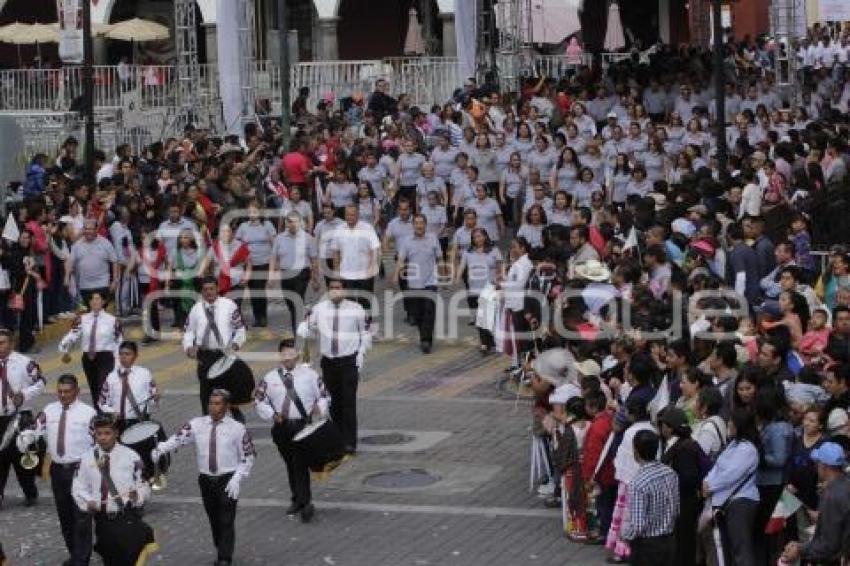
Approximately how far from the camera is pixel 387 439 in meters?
19.1

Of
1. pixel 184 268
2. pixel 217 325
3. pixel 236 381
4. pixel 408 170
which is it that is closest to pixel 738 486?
pixel 236 381

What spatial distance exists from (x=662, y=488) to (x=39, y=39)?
34643 millimetres

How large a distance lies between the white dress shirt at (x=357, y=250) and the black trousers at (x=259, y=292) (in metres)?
1.39

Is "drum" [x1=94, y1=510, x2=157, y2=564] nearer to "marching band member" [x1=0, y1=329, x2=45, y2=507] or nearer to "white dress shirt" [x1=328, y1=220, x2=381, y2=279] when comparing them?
"marching band member" [x1=0, y1=329, x2=45, y2=507]

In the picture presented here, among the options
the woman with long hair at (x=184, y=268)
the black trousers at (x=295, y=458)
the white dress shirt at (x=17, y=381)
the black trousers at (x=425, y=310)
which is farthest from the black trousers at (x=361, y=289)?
the black trousers at (x=295, y=458)

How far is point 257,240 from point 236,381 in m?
6.10

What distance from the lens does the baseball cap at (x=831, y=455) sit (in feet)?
40.8

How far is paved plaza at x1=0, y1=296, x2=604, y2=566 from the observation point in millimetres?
15508

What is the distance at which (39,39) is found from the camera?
45.8 m

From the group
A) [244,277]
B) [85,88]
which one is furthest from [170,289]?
[85,88]

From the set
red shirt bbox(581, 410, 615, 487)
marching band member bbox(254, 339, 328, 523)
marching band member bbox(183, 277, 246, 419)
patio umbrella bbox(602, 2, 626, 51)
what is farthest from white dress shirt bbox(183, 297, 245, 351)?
patio umbrella bbox(602, 2, 626, 51)

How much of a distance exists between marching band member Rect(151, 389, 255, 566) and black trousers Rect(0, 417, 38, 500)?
2259 mm

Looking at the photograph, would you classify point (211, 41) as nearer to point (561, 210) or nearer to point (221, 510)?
point (561, 210)

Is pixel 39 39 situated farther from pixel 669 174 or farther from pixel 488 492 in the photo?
pixel 488 492
